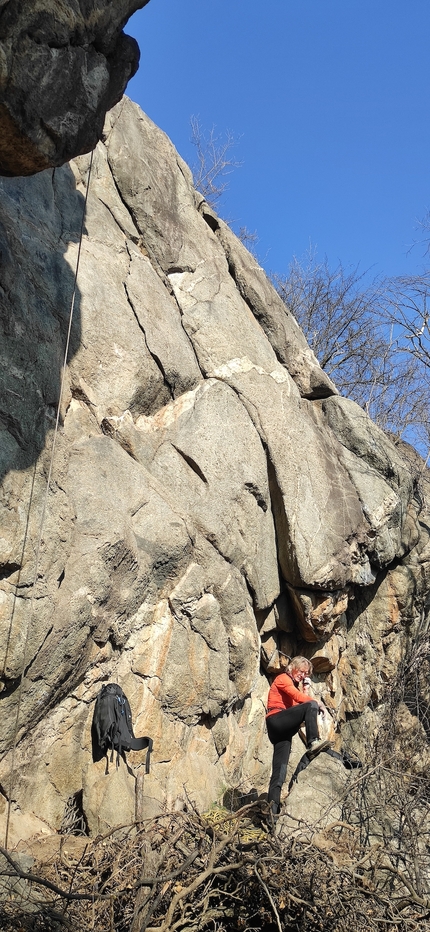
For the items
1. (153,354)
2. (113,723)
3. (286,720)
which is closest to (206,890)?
(113,723)

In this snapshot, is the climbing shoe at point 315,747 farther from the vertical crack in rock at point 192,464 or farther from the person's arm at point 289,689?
the vertical crack in rock at point 192,464

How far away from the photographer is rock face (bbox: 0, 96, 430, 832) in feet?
23.1

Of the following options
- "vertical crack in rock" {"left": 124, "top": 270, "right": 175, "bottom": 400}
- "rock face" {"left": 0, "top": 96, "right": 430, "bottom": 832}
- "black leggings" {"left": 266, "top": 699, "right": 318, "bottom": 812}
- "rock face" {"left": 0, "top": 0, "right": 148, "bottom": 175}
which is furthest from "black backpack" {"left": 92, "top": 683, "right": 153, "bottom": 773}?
"rock face" {"left": 0, "top": 0, "right": 148, "bottom": 175}

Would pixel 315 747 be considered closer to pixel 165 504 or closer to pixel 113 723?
pixel 113 723

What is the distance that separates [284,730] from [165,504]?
2.44 metres

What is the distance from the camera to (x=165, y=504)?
840 cm

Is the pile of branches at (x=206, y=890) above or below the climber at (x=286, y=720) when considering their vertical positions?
below

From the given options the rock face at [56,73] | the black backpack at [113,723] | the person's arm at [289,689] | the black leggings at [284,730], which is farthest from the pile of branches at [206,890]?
the rock face at [56,73]

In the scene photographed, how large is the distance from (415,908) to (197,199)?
28.9ft

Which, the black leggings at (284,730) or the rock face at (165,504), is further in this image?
the black leggings at (284,730)

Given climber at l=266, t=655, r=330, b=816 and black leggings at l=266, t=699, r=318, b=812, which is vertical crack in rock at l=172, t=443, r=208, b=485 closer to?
climber at l=266, t=655, r=330, b=816

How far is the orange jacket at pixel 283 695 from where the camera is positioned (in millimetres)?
7773

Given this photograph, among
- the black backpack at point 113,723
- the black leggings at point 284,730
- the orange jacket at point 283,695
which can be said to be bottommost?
the black backpack at point 113,723

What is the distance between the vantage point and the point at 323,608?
10227 millimetres
